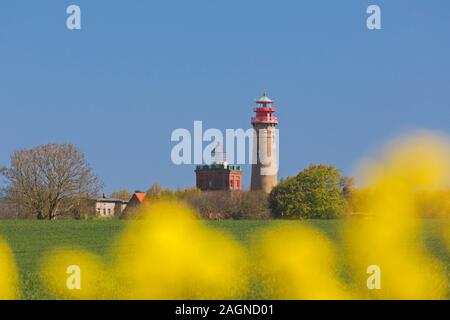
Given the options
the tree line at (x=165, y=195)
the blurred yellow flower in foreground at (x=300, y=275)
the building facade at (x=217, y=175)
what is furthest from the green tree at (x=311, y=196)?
the blurred yellow flower in foreground at (x=300, y=275)

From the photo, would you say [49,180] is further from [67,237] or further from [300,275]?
[300,275]

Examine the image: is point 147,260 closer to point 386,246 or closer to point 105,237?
point 386,246

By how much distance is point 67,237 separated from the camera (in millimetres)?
48438

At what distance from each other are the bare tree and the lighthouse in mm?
26609

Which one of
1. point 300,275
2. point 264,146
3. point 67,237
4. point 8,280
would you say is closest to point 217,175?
point 264,146

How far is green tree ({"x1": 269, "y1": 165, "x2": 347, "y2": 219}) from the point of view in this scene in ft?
262

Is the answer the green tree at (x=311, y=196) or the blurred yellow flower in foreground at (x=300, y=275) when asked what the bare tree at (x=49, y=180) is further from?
the blurred yellow flower in foreground at (x=300, y=275)

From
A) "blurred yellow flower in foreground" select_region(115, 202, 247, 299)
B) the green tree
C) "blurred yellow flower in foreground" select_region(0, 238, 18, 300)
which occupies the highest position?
the green tree

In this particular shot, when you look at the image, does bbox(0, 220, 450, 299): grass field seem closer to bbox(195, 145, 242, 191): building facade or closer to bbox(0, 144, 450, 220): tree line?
bbox(0, 144, 450, 220): tree line

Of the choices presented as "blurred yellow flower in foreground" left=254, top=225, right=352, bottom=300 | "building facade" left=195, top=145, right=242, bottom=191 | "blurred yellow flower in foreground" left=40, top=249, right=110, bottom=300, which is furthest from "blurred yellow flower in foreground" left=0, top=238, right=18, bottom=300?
"building facade" left=195, top=145, right=242, bottom=191

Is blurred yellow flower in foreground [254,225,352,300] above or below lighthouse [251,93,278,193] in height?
below

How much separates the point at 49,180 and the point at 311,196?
78.5 feet
